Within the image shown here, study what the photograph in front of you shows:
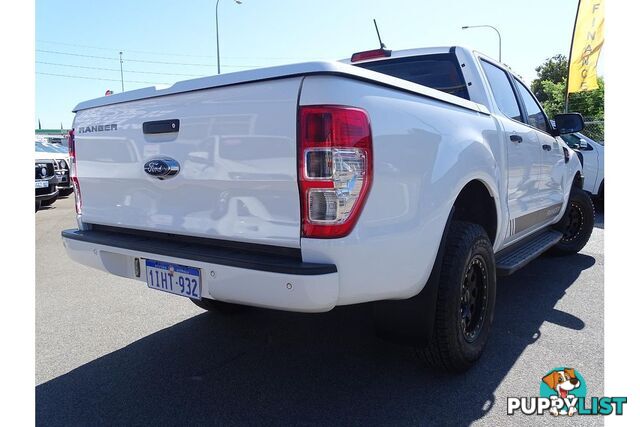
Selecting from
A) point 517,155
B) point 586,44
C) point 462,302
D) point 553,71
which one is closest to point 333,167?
point 462,302

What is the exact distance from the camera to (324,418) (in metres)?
2.31

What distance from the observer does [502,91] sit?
3.72m

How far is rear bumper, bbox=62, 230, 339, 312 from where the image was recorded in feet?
6.18

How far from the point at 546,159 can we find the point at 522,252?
995 mm

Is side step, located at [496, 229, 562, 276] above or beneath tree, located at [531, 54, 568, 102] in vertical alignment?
beneath

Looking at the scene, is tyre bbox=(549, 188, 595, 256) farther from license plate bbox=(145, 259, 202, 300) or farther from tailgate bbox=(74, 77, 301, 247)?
license plate bbox=(145, 259, 202, 300)

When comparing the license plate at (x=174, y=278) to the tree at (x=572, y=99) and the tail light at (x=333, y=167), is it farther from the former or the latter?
the tree at (x=572, y=99)

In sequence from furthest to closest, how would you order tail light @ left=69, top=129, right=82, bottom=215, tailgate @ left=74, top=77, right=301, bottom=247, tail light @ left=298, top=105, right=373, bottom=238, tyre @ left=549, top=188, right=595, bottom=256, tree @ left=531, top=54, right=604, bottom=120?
tree @ left=531, top=54, right=604, bottom=120, tyre @ left=549, top=188, right=595, bottom=256, tail light @ left=69, top=129, right=82, bottom=215, tailgate @ left=74, top=77, right=301, bottom=247, tail light @ left=298, top=105, right=373, bottom=238

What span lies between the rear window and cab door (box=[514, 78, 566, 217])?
3.36ft

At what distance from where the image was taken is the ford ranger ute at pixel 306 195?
192 centimetres

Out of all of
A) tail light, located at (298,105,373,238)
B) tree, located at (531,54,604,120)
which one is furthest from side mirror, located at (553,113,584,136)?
tree, located at (531,54,604,120)
